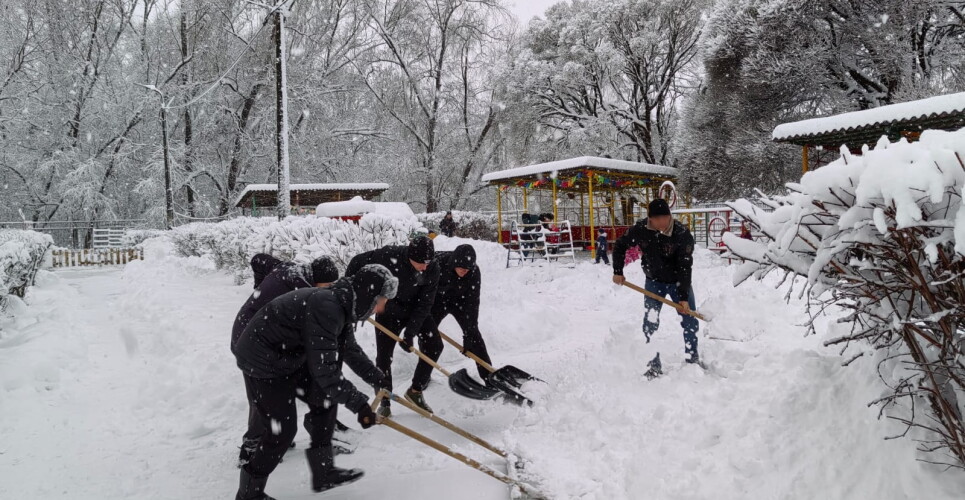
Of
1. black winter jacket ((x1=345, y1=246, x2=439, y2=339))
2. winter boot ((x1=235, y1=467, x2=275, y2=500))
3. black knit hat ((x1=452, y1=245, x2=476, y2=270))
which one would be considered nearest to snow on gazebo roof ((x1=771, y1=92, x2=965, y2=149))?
black knit hat ((x1=452, y1=245, x2=476, y2=270))

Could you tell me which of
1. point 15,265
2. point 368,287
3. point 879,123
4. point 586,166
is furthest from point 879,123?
point 15,265

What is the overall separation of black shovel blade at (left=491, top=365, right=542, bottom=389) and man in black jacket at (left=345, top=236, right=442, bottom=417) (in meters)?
0.60

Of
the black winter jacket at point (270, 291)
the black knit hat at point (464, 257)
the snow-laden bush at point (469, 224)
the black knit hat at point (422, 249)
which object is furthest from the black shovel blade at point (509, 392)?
the snow-laden bush at point (469, 224)

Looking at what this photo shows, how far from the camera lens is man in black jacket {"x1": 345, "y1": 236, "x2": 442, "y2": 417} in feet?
14.1

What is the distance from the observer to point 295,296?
297 cm

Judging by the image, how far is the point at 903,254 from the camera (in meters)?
1.91

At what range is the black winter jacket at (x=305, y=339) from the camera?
287 cm

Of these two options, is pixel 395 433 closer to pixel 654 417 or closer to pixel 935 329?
pixel 654 417

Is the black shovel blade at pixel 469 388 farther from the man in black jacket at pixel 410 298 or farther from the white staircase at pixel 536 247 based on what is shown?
the white staircase at pixel 536 247

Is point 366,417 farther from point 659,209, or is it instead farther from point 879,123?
point 879,123

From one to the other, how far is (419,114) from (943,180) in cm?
2986

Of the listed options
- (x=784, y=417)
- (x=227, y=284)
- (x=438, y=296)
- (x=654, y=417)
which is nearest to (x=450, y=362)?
(x=438, y=296)

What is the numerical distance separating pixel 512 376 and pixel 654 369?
120cm

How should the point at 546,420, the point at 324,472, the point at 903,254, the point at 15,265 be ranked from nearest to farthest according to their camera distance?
the point at 903,254 → the point at 324,472 → the point at 546,420 → the point at 15,265
